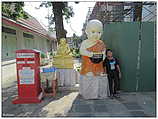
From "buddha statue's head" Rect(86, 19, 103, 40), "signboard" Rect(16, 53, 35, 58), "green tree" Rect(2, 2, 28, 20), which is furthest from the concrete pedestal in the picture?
"green tree" Rect(2, 2, 28, 20)

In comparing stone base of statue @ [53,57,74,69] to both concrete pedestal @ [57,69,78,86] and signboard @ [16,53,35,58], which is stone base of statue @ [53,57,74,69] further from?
signboard @ [16,53,35,58]

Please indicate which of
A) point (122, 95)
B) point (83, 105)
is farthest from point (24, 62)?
point (122, 95)

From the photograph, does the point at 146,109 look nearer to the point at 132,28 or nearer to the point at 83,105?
the point at 83,105

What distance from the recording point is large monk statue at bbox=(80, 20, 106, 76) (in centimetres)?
412

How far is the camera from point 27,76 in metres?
3.92

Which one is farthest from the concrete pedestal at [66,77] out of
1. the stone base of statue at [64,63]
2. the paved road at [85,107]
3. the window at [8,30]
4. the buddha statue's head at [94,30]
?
the window at [8,30]

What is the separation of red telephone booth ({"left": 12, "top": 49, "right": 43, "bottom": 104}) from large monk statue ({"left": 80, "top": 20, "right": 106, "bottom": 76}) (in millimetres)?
1359

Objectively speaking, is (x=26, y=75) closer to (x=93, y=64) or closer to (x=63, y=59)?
(x=63, y=59)

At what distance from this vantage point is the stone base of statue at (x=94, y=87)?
Result: 4133 mm

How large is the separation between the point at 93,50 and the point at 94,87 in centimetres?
103

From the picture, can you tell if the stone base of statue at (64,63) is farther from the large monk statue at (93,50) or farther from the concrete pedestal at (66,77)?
the large monk statue at (93,50)

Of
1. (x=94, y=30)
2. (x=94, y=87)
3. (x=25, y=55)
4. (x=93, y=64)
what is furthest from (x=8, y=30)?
(x=94, y=87)

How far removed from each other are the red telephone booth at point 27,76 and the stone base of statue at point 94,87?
1287 mm

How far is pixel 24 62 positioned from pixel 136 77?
10.7 feet
